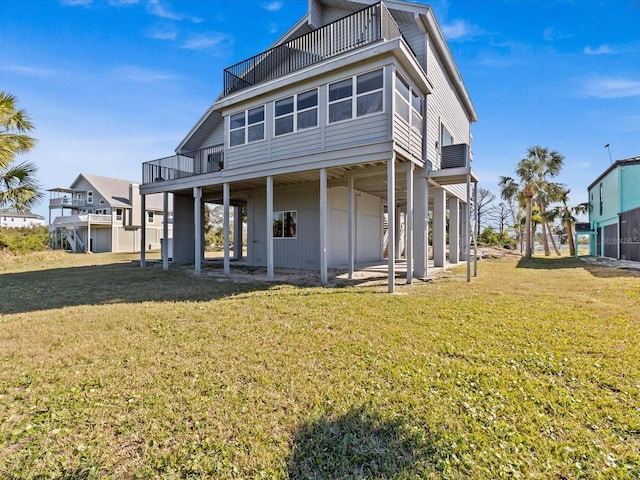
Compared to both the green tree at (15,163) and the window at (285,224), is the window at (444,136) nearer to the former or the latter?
the window at (285,224)

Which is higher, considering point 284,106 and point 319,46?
point 319,46

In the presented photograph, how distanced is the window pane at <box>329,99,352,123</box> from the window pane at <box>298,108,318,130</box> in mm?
547

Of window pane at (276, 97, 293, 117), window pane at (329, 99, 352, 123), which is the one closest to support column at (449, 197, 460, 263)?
window pane at (329, 99, 352, 123)

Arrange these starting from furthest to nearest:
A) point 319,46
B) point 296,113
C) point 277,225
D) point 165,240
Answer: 1. point 277,225
2. point 165,240
3. point 319,46
4. point 296,113

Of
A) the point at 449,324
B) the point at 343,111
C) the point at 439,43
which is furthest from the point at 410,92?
the point at 449,324

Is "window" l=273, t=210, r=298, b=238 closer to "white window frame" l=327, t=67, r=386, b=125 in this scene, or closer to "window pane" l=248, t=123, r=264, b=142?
"window pane" l=248, t=123, r=264, b=142

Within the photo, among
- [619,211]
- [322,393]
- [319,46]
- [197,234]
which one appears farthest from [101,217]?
[619,211]

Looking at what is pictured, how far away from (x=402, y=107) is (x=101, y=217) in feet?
104

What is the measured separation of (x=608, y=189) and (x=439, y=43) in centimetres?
1838

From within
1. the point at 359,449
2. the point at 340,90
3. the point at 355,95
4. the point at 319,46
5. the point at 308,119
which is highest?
the point at 319,46

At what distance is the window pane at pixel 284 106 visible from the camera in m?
9.81

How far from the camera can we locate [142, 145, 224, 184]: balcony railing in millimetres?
14695

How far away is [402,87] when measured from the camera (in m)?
8.77

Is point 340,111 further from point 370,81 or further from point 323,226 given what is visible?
point 323,226
